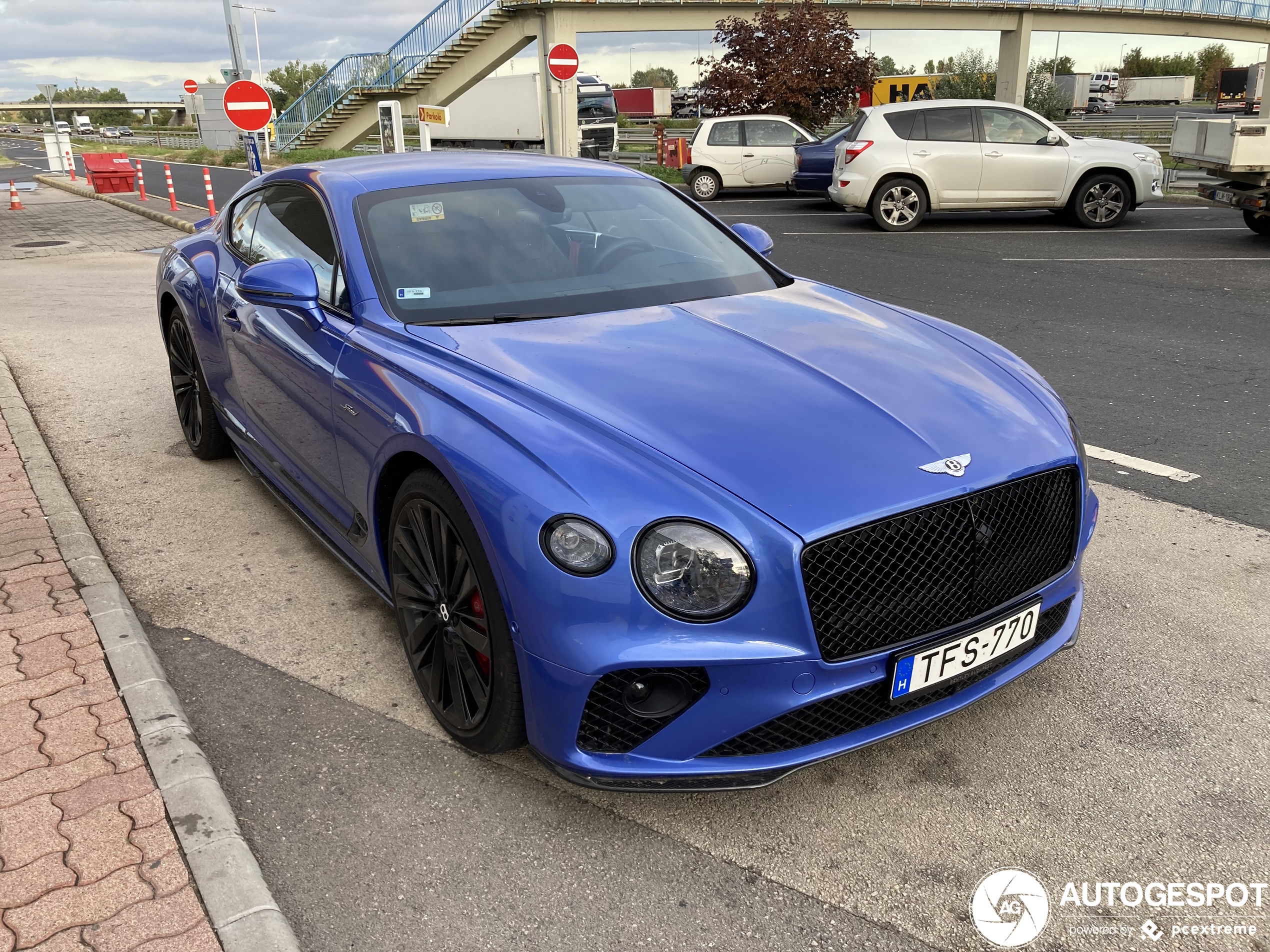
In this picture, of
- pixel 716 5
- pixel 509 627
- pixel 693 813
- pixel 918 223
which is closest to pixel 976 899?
pixel 693 813

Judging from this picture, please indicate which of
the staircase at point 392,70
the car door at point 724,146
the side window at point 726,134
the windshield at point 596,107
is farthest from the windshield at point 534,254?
the windshield at point 596,107

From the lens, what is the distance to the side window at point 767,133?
65.1 feet

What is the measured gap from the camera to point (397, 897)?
95.4 inches

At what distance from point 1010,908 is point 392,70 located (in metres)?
33.8

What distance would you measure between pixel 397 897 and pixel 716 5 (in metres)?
30.4

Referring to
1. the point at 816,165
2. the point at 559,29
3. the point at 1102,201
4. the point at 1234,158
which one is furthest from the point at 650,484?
the point at 559,29

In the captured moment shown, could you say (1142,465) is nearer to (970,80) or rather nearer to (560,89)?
(560,89)

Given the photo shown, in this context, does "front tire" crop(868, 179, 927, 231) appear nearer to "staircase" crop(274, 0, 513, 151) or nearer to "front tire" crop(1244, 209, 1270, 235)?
"front tire" crop(1244, 209, 1270, 235)

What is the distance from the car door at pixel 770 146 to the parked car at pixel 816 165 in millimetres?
1721

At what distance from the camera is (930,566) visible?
8.14 feet

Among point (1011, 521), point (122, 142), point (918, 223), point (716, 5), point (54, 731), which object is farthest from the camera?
point (122, 142)

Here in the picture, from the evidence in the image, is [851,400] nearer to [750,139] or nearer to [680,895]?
[680,895]

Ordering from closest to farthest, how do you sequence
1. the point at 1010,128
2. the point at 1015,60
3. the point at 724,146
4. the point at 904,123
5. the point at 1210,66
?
1. the point at 1010,128
2. the point at 904,123
3. the point at 724,146
4. the point at 1015,60
5. the point at 1210,66

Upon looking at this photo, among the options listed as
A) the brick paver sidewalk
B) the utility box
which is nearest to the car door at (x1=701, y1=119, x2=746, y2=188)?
the utility box
